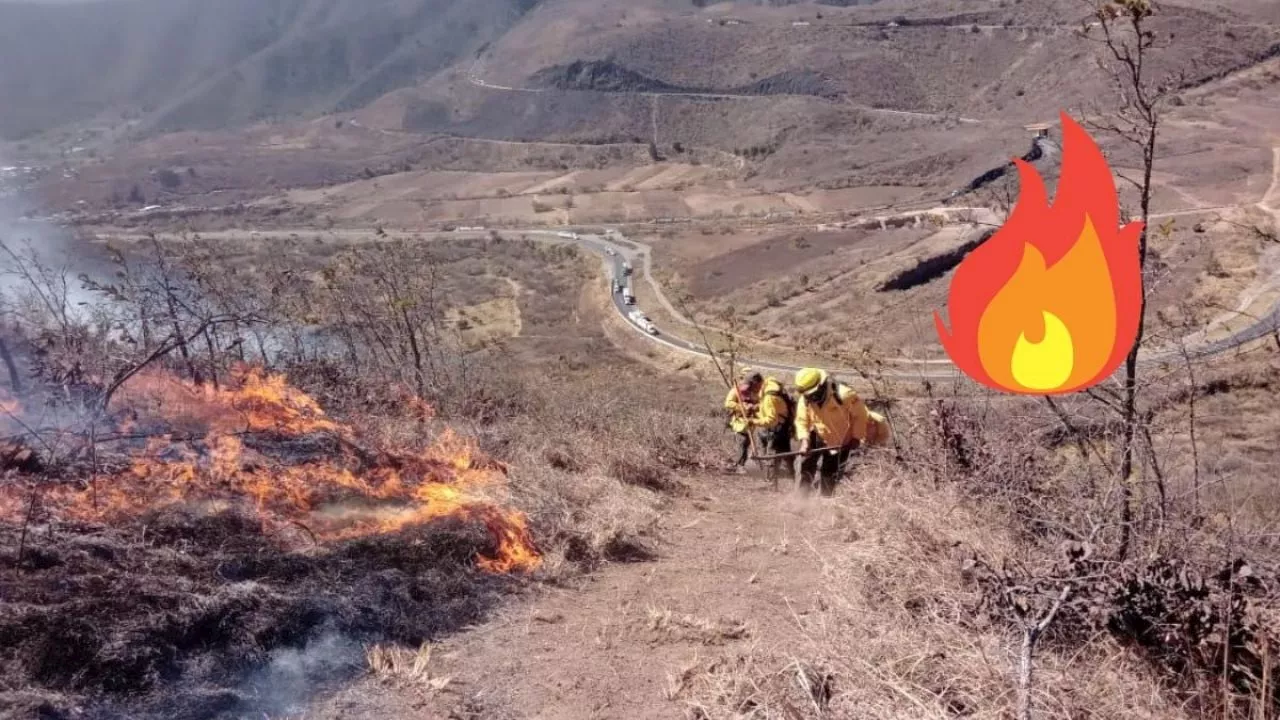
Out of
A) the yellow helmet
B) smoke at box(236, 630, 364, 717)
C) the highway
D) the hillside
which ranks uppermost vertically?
the hillside

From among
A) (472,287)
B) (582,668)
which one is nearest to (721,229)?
(472,287)

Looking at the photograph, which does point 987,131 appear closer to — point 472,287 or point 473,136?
point 472,287

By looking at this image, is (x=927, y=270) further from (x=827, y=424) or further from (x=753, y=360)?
(x=827, y=424)

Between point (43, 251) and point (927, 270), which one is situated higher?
point (43, 251)

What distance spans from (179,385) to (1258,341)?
1033 inches

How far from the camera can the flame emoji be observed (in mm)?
5031

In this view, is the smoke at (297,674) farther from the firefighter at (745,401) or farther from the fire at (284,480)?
the firefighter at (745,401)

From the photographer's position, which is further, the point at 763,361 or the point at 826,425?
the point at 763,361

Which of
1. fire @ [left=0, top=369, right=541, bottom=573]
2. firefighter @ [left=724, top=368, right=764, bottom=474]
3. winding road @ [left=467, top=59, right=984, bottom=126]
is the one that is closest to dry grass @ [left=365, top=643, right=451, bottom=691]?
fire @ [left=0, top=369, right=541, bottom=573]

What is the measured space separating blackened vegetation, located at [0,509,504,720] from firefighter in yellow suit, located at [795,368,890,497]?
2.93m

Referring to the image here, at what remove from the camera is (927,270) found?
36.1 meters

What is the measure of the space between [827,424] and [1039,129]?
2258 inches

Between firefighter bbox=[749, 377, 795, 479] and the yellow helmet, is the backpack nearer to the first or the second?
firefighter bbox=[749, 377, 795, 479]

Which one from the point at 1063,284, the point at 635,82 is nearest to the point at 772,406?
the point at 1063,284
